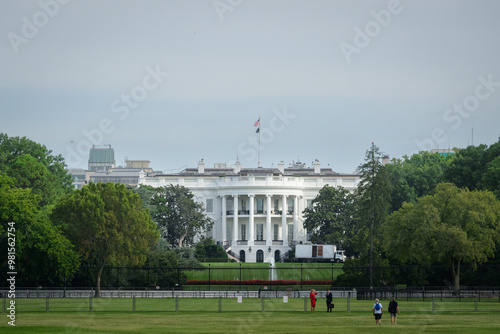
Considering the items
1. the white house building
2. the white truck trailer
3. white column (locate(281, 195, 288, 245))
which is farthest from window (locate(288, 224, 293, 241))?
the white truck trailer

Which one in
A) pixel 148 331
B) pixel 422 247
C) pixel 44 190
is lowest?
pixel 148 331

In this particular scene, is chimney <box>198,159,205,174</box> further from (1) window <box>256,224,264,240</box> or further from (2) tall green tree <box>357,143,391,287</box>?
(2) tall green tree <box>357,143,391,287</box>

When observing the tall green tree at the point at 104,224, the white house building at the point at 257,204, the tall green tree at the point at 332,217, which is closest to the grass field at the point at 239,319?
the tall green tree at the point at 104,224

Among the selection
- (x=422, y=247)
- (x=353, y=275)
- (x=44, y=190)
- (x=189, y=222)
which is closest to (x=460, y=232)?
(x=422, y=247)

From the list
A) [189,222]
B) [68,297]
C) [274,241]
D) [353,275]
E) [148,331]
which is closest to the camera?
[148,331]

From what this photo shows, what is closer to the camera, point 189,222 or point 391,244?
point 391,244

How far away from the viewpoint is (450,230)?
66.4 meters

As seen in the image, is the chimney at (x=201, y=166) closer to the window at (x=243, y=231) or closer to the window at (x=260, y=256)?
the window at (x=243, y=231)

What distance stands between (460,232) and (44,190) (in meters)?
40.7

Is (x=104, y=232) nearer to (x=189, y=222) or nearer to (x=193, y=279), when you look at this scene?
(x=193, y=279)

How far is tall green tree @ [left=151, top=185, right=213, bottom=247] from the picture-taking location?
115000 millimetres

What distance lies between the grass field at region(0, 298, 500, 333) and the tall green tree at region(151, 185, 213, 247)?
5873 centimetres

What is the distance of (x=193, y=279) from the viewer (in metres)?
85.0

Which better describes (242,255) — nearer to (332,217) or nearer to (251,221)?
(251,221)
